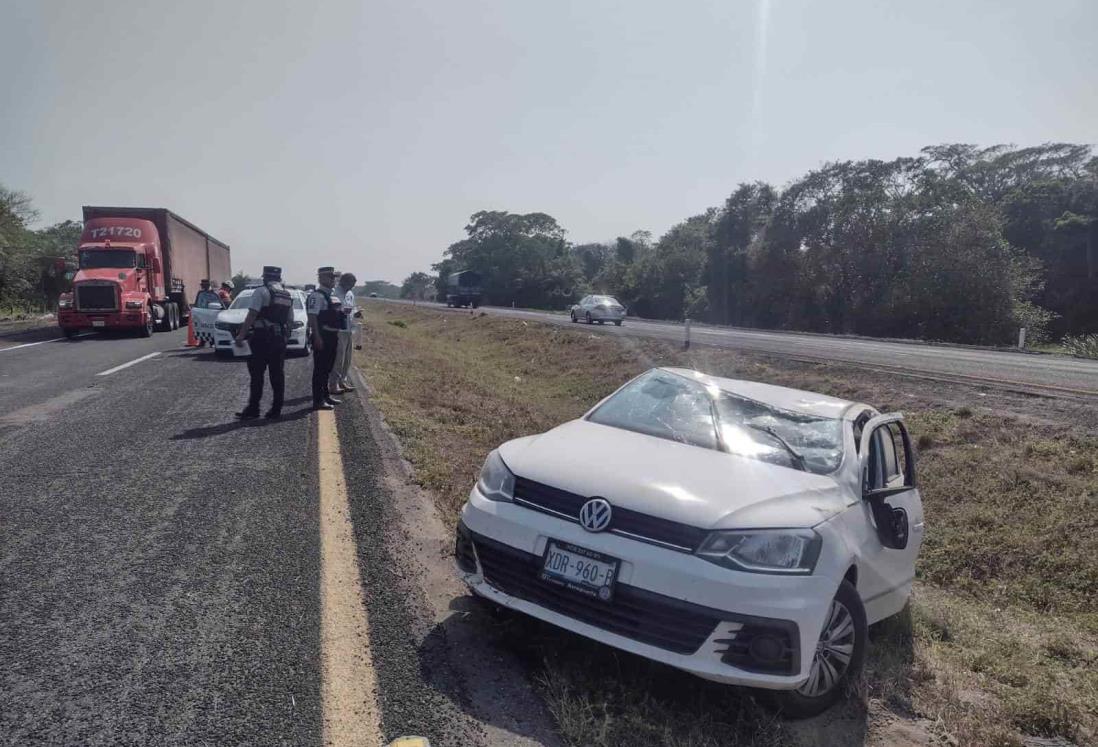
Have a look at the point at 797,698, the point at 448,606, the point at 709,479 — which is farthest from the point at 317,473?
the point at 797,698

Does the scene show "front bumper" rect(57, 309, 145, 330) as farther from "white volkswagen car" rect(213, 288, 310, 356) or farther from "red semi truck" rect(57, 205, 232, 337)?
"white volkswagen car" rect(213, 288, 310, 356)

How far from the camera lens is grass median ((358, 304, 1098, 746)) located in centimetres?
306

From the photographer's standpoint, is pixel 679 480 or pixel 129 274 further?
pixel 129 274

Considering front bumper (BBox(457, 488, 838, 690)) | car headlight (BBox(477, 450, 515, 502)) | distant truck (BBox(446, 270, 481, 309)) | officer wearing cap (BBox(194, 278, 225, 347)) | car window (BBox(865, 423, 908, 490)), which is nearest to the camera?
front bumper (BBox(457, 488, 838, 690))

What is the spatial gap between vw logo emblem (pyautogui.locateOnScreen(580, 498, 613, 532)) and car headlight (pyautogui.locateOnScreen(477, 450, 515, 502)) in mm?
479

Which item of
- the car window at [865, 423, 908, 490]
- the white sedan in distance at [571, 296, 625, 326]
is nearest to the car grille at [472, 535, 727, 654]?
the car window at [865, 423, 908, 490]

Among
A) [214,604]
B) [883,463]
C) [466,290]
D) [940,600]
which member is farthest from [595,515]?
[466,290]

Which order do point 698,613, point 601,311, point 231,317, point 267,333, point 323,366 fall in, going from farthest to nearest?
point 601,311, point 231,317, point 323,366, point 267,333, point 698,613

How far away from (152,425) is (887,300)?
1507 inches

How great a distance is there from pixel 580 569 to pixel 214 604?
5.90 feet

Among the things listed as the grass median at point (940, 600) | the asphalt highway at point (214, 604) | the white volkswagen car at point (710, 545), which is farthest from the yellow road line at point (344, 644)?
the grass median at point (940, 600)

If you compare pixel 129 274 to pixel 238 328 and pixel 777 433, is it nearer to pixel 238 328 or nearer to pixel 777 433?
pixel 238 328

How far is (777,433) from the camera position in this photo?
13.9 feet

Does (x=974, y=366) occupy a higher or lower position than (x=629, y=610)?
higher
